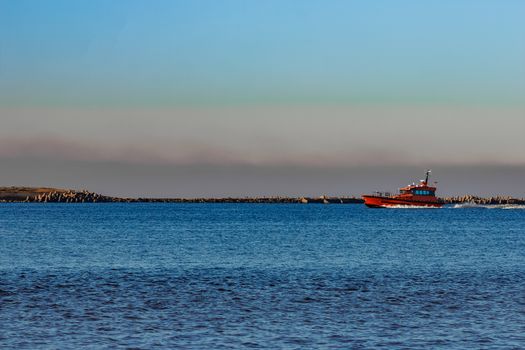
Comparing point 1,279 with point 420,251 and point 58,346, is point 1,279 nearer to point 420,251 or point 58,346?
point 58,346

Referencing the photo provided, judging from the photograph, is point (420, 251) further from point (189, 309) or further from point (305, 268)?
point (189, 309)

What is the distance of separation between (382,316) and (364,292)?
262 inches

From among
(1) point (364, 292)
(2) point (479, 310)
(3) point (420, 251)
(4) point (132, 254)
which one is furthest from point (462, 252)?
(2) point (479, 310)

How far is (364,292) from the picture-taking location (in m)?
35.2

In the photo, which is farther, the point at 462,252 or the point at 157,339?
the point at 462,252

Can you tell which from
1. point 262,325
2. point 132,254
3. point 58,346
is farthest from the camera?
point 132,254

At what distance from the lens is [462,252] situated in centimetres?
6303

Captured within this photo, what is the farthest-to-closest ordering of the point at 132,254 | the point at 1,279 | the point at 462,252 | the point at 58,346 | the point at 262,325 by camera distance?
the point at 462,252 < the point at 132,254 < the point at 1,279 < the point at 262,325 < the point at 58,346

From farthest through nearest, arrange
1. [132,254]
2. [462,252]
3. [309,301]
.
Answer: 1. [462,252]
2. [132,254]
3. [309,301]

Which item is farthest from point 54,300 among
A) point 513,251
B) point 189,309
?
point 513,251

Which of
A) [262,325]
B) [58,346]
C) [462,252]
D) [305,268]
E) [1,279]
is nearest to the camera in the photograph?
[58,346]

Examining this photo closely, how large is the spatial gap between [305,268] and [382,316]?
19.4 metres

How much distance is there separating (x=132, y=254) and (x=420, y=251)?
22.3m

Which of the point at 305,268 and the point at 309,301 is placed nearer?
the point at 309,301
